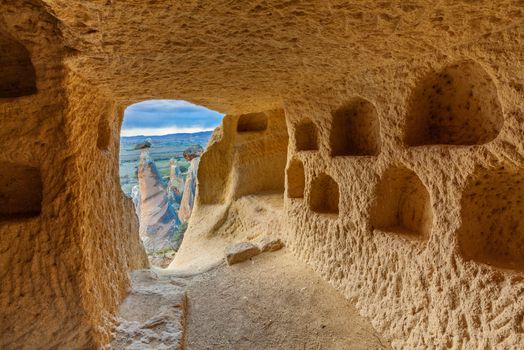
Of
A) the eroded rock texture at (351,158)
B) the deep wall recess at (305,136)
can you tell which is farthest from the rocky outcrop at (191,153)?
the eroded rock texture at (351,158)

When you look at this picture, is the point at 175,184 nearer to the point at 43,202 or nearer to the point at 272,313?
the point at 272,313

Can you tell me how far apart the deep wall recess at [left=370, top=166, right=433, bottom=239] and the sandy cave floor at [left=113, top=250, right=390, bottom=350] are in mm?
834

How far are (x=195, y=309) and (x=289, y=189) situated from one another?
6.38ft

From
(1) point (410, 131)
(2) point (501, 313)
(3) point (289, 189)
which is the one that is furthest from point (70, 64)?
(3) point (289, 189)

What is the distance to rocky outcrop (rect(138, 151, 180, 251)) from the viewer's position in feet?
49.4

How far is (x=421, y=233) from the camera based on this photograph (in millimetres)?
2426

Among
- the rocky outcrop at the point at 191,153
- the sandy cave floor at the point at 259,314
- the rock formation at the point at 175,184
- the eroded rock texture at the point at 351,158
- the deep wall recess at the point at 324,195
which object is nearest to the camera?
the eroded rock texture at the point at 351,158

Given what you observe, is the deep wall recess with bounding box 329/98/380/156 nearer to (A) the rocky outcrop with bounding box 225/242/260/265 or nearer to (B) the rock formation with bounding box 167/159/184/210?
(A) the rocky outcrop with bounding box 225/242/260/265

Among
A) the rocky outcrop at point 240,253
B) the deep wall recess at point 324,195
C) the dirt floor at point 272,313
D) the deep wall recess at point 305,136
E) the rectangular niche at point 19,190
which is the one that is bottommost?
the dirt floor at point 272,313

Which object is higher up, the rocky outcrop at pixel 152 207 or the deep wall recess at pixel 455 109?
the deep wall recess at pixel 455 109

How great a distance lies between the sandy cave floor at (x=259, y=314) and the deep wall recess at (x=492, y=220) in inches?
40.3

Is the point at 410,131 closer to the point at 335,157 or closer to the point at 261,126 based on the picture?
the point at 335,157

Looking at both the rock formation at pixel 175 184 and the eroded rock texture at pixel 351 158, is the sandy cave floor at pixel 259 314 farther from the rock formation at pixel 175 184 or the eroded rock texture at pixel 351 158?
the rock formation at pixel 175 184

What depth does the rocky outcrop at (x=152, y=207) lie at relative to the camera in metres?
15.1
